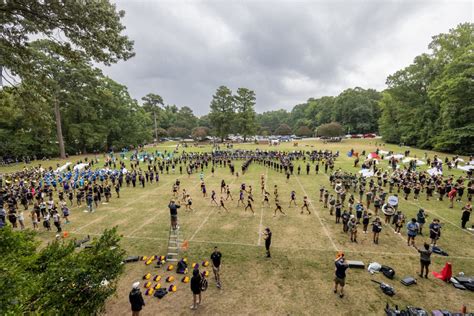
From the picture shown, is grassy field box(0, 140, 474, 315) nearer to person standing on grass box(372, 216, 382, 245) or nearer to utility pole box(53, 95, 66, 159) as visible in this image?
person standing on grass box(372, 216, 382, 245)

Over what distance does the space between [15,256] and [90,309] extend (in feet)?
7.59

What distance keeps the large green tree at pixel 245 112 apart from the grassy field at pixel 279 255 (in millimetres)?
56662

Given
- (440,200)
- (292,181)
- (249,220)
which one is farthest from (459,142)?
(249,220)

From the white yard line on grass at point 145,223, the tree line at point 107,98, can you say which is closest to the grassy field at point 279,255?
the white yard line on grass at point 145,223

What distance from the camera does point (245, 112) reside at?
7688 centimetres

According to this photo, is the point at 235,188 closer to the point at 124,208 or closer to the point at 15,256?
the point at 124,208

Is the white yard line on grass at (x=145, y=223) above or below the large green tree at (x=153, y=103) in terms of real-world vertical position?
below

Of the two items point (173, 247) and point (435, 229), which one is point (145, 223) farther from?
point (435, 229)

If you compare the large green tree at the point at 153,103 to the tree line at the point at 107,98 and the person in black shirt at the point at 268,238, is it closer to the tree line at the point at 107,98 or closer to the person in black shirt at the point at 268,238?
the tree line at the point at 107,98

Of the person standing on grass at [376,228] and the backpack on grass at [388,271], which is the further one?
the person standing on grass at [376,228]

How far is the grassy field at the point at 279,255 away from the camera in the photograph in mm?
8211

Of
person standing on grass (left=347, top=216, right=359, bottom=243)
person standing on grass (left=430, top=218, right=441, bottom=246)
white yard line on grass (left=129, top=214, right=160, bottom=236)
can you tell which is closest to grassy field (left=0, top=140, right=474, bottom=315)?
white yard line on grass (left=129, top=214, right=160, bottom=236)

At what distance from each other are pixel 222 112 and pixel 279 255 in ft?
225

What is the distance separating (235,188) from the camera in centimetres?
2452
